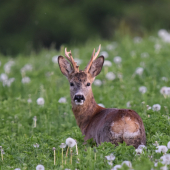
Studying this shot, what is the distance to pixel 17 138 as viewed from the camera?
5566 mm

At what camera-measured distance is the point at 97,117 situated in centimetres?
553

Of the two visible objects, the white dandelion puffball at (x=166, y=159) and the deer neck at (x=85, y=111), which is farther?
the deer neck at (x=85, y=111)

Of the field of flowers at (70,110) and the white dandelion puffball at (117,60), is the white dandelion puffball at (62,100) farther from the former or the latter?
the white dandelion puffball at (117,60)

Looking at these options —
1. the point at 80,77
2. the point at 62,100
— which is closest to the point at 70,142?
the point at 80,77

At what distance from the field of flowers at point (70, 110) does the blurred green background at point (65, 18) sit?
7.99 m

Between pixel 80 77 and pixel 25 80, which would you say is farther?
pixel 25 80

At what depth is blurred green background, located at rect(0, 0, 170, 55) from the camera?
1944cm

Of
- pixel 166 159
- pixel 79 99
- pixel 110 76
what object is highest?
pixel 110 76

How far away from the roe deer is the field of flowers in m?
0.18

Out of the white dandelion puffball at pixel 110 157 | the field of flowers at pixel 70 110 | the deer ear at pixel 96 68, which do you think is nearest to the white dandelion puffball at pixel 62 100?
the field of flowers at pixel 70 110

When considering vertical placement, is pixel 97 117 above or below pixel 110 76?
below

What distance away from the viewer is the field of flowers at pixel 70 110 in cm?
420

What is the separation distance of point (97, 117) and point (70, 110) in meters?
1.16

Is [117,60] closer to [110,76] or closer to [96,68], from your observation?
[110,76]
